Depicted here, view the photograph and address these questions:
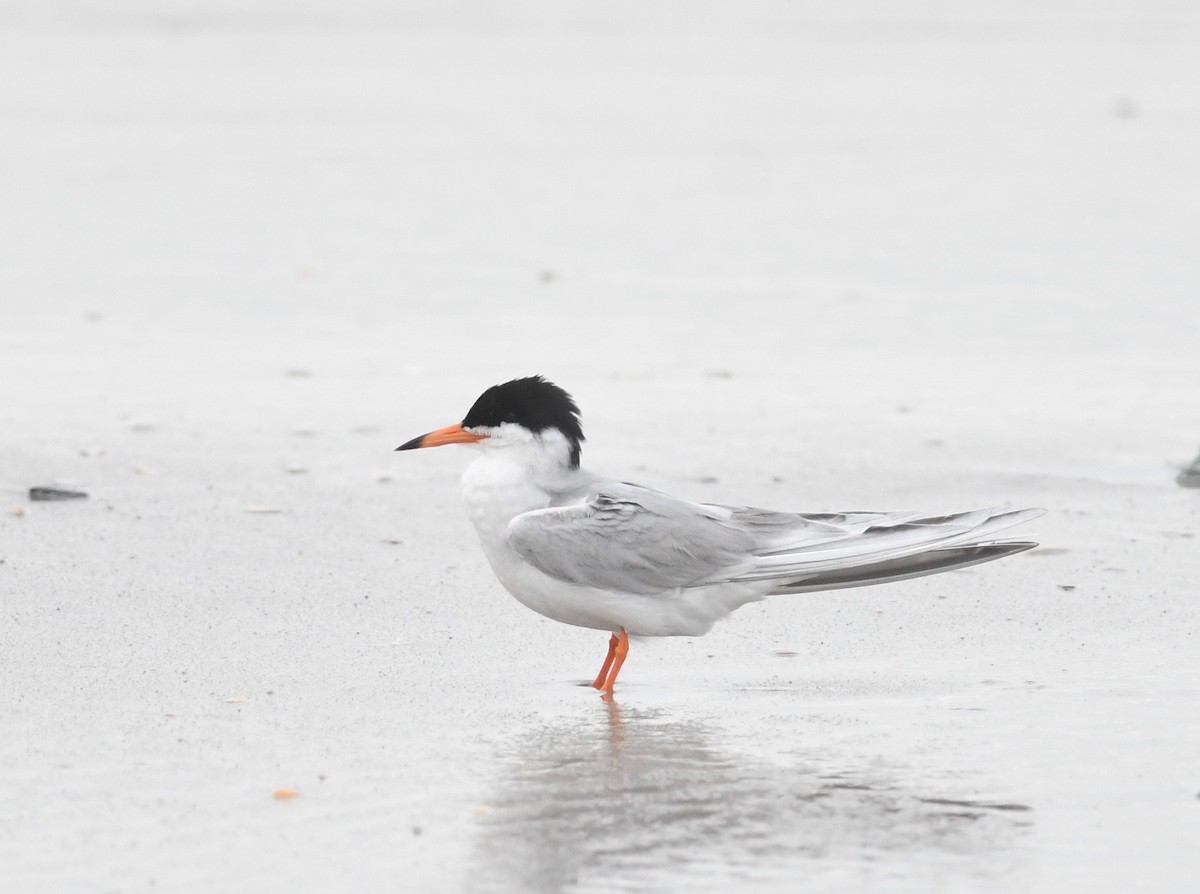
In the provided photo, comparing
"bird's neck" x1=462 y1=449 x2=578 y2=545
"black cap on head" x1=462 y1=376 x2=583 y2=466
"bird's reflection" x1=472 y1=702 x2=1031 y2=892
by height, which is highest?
"black cap on head" x1=462 y1=376 x2=583 y2=466

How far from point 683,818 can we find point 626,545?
115 cm

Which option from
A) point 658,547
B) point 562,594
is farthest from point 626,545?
point 562,594

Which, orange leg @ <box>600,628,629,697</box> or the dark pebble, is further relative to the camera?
the dark pebble

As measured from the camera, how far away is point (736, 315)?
9727 millimetres

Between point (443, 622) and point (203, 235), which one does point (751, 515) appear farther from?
point (203, 235)

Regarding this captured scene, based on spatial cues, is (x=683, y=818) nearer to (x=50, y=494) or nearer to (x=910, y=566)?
(x=910, y=566)

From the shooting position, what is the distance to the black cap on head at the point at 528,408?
518cm

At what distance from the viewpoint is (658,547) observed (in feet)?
16.4

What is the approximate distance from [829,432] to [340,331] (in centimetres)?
284

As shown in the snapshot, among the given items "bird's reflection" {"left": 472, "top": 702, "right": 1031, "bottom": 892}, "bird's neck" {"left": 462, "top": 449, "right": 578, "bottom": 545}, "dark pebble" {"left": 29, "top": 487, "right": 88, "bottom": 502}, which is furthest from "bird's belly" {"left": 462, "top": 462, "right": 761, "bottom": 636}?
"dark pebble" {"left": 29, "top": 487, "right": 88, "bottom": 502}

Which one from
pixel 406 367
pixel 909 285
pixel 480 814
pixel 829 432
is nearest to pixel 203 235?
pixel 406 367

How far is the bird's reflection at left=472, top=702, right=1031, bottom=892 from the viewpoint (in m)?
3.68

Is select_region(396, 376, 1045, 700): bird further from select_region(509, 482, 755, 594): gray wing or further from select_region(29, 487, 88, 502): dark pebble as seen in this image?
select_region(29, 487, 88, 502): dark pebble

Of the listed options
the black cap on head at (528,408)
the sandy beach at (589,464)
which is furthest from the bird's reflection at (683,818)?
the black cap on head at (528,408)
